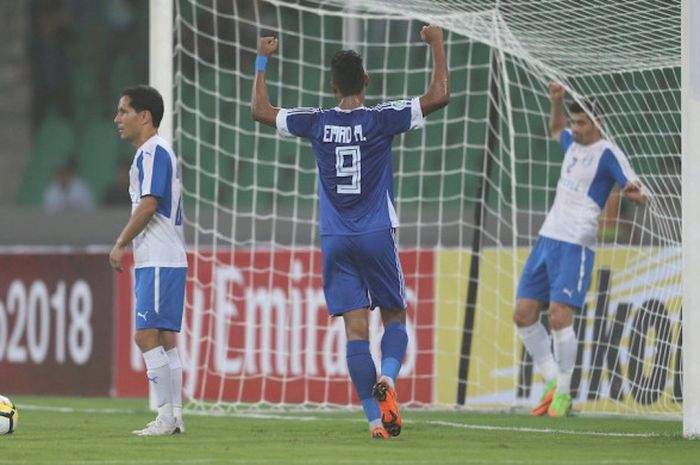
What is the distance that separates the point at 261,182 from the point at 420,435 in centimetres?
906

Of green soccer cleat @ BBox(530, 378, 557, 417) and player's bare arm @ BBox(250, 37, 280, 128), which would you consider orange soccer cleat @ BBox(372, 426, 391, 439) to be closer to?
player's bare arm @ BBox(250, 37, 280, 128)

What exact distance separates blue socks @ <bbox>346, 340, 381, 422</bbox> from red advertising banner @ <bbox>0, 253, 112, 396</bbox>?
18.3 ft

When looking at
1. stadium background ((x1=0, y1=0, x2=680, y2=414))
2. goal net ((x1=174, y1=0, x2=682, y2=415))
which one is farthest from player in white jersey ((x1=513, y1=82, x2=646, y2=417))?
stadium background ((x1=0, y1=0, x2=680, y2=414))

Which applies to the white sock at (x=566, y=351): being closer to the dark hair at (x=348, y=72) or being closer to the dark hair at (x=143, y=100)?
the dark hair at (x=348, y=72)

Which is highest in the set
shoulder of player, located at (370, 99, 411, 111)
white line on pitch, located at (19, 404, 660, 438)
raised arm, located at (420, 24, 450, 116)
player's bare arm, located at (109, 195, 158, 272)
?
raised arm, located at (420, 24, 450, 116)

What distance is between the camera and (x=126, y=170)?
58.8 feet

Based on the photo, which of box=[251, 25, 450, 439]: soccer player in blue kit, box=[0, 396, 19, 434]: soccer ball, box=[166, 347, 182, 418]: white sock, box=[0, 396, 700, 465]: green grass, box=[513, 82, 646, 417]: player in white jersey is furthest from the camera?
box=[513, 82, 646, 417]: player in white jersey

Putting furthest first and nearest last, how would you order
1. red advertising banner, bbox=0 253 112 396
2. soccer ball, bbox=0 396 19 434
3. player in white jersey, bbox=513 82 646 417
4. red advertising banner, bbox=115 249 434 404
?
red advertising banner, bbox=0 253 112 396, red advertising banner, bbox=115 249 434 404, player in white jersey, bbox=513 82 646 417, soccer ball, bbox=0 396 19 434

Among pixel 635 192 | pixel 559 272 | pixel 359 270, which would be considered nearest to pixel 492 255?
pixel 559 272

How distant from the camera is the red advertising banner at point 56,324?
12.5 meters

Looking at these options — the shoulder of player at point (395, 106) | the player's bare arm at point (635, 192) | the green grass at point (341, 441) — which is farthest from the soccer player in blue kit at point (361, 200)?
the player's bare arm at point (635, 192)

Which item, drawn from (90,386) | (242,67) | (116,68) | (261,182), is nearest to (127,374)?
(90,386)

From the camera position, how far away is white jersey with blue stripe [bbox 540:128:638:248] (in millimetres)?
9633

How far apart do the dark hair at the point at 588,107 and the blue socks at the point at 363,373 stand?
3097mm
